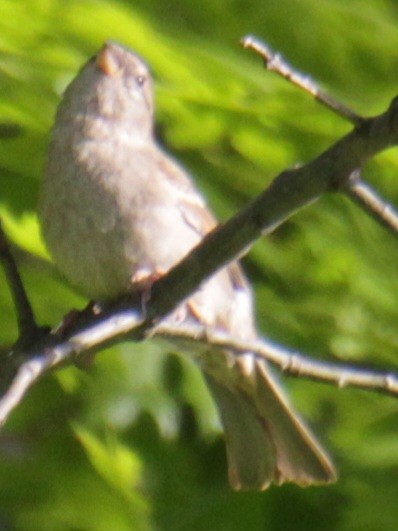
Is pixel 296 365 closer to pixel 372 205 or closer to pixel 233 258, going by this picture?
pixel 233 258

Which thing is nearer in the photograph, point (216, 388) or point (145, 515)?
point (145, 515)

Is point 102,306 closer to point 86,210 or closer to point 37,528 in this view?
point 86,210

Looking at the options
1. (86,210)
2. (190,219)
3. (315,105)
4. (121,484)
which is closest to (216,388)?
(190,219)

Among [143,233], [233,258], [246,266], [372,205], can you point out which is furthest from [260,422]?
[372,205]

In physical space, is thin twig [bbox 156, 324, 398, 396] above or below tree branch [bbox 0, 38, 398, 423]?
below

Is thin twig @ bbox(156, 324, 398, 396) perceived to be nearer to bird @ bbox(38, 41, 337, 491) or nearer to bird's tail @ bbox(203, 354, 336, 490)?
bird @ bbox(38, 41, 337, 491)

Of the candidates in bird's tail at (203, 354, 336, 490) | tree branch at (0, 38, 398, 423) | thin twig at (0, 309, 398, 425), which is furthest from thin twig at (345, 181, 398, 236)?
bird's tail at (203, 354, 336, 490)
